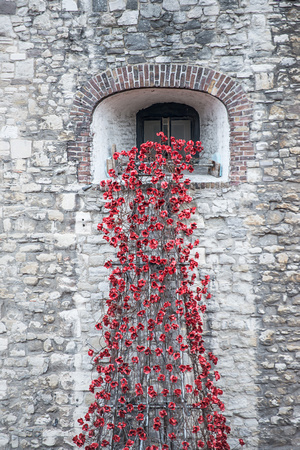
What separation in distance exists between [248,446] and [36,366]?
7.73 ft

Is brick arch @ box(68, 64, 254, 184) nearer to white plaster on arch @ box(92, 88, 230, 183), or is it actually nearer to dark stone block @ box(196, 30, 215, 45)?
white plaster on arch @ box(92, 88, 230, 183)

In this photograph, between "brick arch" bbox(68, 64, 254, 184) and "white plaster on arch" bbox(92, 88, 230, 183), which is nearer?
"brick arch" bbox(68, 64, 254, 184)

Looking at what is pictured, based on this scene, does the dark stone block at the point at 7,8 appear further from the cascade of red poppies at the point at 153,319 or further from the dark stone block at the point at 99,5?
the cascade of red poppies at the point at 153,319

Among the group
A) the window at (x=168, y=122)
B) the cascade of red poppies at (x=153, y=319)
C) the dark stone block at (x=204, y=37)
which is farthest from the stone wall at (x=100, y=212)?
A: the window at (x=168, y=122)

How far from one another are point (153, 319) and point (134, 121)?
2.45 meters

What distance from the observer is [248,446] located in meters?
4.33

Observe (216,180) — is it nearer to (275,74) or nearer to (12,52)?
(275,74)

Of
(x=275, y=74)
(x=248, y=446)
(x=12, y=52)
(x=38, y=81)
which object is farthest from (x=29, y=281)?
(x=275, y=74)

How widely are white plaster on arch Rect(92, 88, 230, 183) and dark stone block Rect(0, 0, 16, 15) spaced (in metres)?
1.30

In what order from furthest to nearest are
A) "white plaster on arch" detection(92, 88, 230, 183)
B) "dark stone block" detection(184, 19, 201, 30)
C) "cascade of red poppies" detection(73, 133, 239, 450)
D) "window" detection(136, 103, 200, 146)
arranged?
"window" detection(136, 103, 200, 146) < "white plaster on arch" detection(92, 88, 230, 183) < "dark stone block" detection(184, 19, 201, 30) < "cascade of red poppies" detection(73, 133, 239, 450)

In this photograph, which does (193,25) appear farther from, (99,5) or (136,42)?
(99,5)

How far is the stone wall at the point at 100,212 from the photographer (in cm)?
431

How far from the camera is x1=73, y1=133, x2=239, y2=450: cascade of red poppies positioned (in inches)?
154

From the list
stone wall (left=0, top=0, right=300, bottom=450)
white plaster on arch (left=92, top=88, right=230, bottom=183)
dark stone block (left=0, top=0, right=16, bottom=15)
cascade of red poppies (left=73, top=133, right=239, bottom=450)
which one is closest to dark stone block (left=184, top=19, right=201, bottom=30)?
stone wall (left=0, top=0, right=300, bottom=450)
